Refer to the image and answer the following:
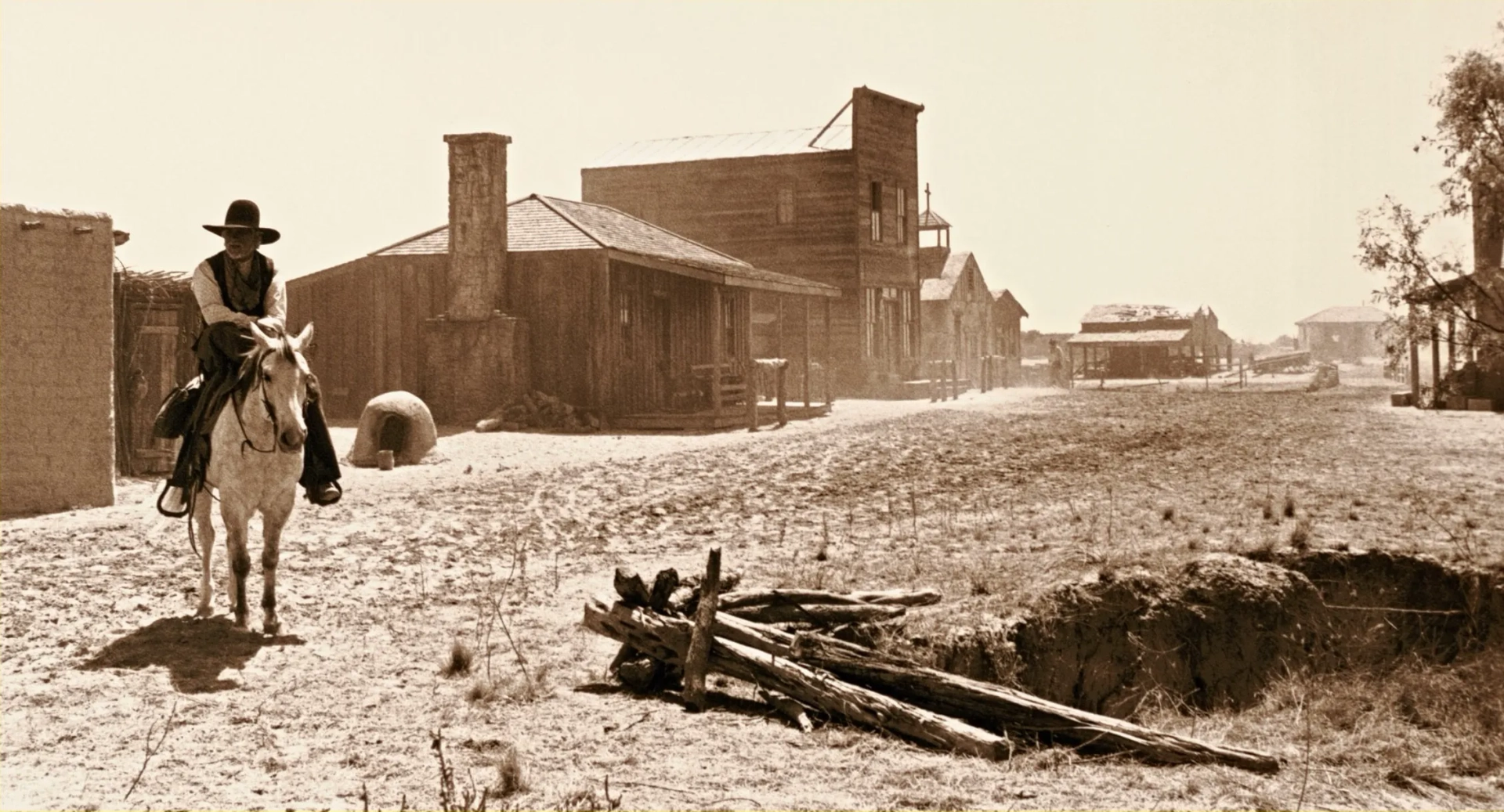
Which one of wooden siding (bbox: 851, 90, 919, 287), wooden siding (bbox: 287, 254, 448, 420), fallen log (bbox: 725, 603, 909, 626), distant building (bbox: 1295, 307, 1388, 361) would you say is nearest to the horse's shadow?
fallen log (bbox: 725, 603, 909, 626)

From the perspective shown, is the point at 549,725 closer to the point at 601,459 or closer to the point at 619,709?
the point at 619,709

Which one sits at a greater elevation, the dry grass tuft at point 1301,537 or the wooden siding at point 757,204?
the wooden siding at point 757,204

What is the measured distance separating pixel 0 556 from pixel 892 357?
3033 cm

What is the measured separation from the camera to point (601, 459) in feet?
57.1

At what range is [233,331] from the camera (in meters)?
7.38

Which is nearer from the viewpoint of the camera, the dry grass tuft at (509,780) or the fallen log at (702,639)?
the dry grass tuft at (509,780)

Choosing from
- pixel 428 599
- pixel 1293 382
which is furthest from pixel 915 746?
pixel 1293 382

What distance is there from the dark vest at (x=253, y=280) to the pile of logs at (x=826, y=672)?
2737mm

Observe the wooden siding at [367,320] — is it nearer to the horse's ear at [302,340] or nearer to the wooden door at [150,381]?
the wooden door at [150,381]

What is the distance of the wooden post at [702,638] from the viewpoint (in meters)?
6.41

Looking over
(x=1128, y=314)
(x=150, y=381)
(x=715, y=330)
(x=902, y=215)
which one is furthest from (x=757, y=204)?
(x=1128, y=314)

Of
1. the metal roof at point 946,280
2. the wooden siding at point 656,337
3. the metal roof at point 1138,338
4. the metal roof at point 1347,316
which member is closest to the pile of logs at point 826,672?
the wooden siding at point 656,337

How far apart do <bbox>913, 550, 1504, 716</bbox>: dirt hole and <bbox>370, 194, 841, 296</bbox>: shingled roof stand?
1602 centimetres

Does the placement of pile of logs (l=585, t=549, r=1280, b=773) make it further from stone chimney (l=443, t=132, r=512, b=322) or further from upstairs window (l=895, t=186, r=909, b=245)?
upstairs window (l=895, t=186, r=909, b=245)
